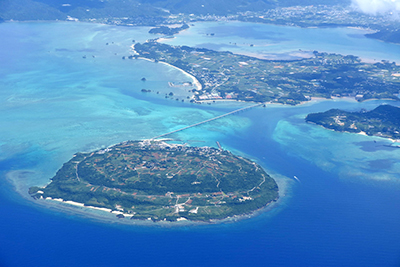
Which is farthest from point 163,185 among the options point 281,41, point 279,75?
point 281,41

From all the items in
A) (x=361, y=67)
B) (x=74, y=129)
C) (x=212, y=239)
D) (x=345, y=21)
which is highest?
(x=345, y=21)

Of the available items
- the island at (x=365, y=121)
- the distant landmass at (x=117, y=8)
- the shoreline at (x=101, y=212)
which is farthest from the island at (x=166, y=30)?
the shoreline at (x=101, y=212)

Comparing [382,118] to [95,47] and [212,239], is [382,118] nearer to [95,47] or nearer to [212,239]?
[212,239]

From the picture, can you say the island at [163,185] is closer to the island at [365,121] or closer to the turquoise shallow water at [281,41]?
the island at [365,121]

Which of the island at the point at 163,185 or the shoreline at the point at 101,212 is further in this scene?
the island at the point at 163,185

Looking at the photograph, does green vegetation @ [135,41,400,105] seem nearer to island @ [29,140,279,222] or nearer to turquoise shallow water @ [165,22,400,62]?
turquoise shallow water @ [165,22,400,62]

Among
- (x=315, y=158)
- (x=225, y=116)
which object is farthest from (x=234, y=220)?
(x=225, y=116)

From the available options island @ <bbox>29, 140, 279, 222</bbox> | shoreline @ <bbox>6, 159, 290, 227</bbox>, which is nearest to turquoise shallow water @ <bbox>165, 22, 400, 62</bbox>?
island @ <bbox>29, 140, 279, 222</bbox>
